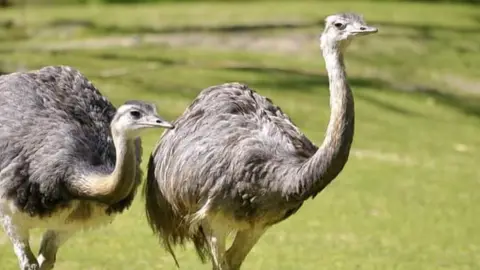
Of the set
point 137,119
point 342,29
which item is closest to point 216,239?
point 137,119

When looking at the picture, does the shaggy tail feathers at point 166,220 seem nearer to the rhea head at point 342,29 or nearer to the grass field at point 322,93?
the grass field at point 322,93

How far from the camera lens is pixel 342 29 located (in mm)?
6938

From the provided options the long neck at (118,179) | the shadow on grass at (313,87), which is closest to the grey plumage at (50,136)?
the long neck at (118,179)

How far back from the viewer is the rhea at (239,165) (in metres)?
6.93

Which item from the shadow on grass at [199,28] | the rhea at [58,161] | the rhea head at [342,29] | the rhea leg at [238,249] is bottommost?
the shadow on grass at [199,28]

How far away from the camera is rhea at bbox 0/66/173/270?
22.8ft

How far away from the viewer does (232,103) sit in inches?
306

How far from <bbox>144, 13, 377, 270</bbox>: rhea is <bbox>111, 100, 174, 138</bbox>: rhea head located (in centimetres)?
80

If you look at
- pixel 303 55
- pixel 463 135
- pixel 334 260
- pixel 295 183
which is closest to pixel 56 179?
pixel 295 183

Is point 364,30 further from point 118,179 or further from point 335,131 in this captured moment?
point 118,179

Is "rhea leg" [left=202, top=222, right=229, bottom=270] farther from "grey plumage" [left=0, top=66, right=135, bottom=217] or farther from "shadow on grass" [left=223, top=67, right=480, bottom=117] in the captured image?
"shadow on grass" [left=223, top=67, right=480, bottom=117]

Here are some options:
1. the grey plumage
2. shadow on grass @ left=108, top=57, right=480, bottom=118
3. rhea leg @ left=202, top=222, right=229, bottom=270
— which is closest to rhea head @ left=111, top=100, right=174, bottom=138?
the grey plumage

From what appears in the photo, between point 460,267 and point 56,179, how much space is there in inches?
155

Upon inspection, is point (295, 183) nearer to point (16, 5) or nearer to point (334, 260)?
point (334, 260)
